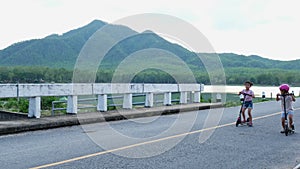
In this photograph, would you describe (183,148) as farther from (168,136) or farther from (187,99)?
(187,99)

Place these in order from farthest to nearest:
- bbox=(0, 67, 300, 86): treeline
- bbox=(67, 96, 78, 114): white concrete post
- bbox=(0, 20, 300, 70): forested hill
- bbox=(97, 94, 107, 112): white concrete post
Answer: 1. bbox=(0, 20, 300, 70): forested hill
2. bbox=(0, 67, 300, 86): treeline
3. bbox=(97, 94, 107, 112): white concrete post
4. bbox=(67, 96, 78, 114): white concrete post

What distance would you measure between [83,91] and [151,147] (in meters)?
5.86

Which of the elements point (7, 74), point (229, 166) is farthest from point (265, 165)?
point (7, 74)

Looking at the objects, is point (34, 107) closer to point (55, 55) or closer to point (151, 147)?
point (151, 147)

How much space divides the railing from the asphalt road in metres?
1.42

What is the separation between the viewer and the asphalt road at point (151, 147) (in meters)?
6.86

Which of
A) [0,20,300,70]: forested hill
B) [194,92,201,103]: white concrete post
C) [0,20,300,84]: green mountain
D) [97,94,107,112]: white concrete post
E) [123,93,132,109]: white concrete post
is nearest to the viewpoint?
[97,94,107,112]: white concrete post

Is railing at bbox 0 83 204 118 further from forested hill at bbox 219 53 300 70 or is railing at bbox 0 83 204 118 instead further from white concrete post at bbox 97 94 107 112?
forested hill at bbox 219 53 300 70

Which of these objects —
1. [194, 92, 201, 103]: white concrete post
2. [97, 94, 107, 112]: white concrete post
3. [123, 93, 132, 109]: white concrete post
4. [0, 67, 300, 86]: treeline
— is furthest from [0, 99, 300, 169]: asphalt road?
[194, 92, 201, 103]: white concrete post

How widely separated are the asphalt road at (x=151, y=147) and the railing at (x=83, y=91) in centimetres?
142

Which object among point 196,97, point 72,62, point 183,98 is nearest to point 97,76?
point 183,98

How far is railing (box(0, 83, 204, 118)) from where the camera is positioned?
11266 millimetres

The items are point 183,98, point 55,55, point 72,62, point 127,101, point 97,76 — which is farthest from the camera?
point 55,55

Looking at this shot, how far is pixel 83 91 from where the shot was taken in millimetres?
13695
